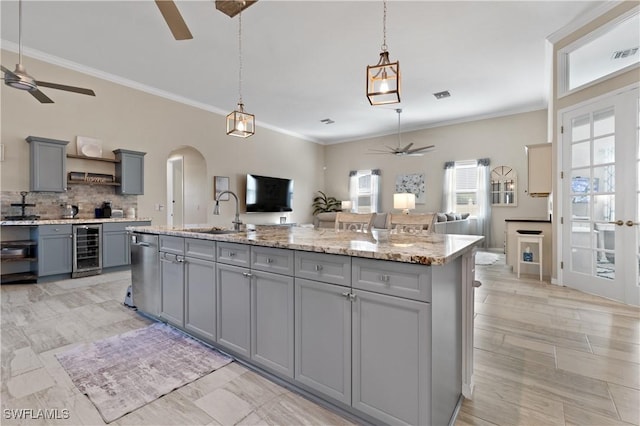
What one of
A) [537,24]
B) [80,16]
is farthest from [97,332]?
[537,24]

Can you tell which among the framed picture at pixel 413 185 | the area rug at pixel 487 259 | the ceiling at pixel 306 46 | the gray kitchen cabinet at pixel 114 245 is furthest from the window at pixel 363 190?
the gray kitchen cabinet at pixel 114 245

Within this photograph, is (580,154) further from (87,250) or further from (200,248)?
(87,250)

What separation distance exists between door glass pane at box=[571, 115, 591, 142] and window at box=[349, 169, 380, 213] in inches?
224

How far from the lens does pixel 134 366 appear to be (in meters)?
2.09

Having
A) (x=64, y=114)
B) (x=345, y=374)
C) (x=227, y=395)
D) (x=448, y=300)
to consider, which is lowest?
(x=227, y=395)

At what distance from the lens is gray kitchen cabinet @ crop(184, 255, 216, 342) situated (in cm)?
221

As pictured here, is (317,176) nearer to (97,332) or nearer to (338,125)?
(338,125)

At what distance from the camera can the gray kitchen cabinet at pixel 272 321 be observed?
5.77 feet

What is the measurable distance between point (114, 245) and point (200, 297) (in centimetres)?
358

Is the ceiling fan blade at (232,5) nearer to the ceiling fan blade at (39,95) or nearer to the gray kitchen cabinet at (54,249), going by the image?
the ceiling fan blade at (39,95)

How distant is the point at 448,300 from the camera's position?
149 cm

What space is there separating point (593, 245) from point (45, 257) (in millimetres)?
7354

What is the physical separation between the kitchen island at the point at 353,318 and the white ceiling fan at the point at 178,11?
4.49 feet

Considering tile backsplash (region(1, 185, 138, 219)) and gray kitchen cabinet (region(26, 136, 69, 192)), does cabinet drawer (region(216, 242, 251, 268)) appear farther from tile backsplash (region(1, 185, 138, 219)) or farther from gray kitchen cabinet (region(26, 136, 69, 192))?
tile backsplash (region(1, 185, 138, 219))
